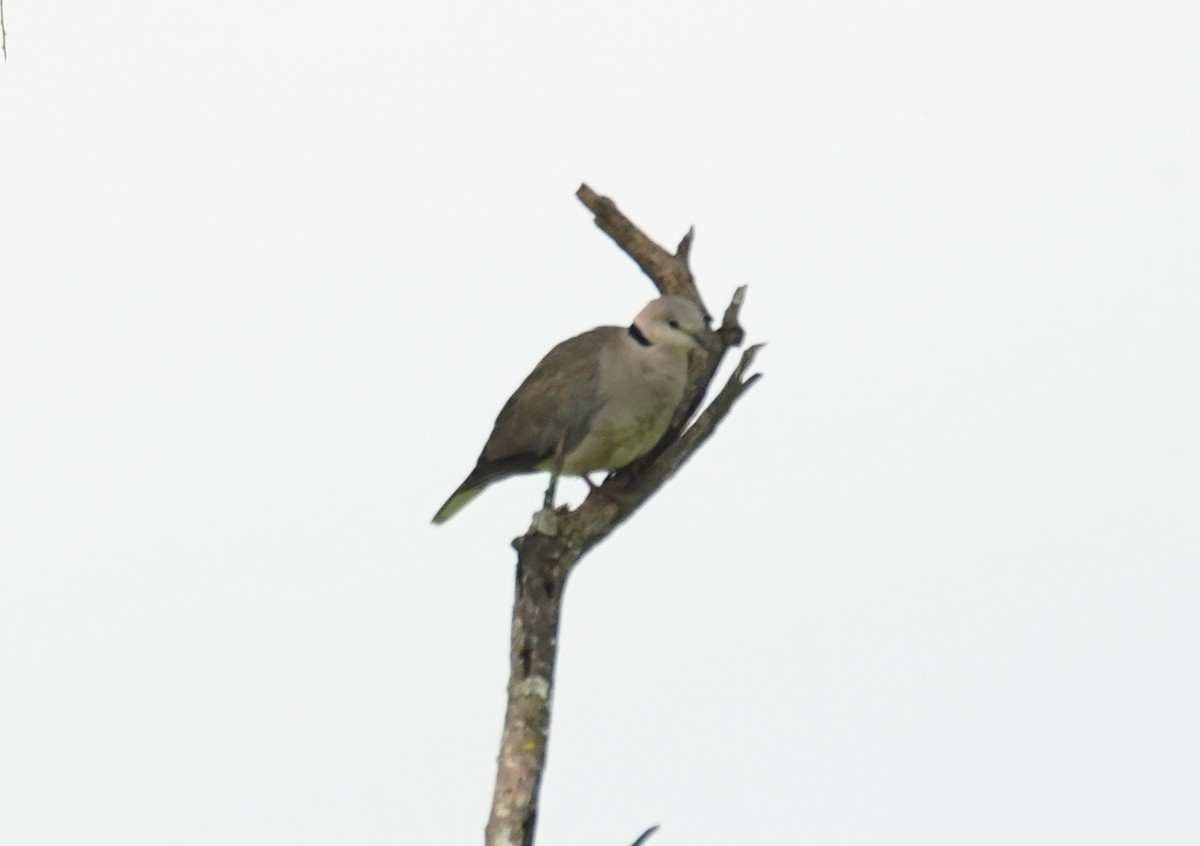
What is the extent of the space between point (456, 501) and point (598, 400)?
74cm

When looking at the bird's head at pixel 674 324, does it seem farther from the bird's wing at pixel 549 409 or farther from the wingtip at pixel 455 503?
the wingtip at pixel 455 503

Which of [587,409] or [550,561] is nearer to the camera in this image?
[550,561]

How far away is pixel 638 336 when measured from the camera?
739 centimetres

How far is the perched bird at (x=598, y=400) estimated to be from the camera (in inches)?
281

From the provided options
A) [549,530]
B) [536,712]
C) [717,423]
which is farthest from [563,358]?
[536,712]

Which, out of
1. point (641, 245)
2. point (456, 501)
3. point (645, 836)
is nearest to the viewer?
point (645, 836)

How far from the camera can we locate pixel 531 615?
5.59 m

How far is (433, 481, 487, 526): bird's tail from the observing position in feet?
24.7

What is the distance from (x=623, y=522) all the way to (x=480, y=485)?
3.94 feet

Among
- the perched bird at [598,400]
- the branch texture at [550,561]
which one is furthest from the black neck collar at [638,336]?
the branch texture at [550,561]

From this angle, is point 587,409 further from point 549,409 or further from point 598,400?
point 549,409

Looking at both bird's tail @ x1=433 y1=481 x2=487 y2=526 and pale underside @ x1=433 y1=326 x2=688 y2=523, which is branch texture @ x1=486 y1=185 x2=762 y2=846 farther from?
bird's tail @ x1=433 y1=481 x2=487 y2=526

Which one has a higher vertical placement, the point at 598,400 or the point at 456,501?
the point at 598,400

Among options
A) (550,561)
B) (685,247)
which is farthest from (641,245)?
(550,561)
